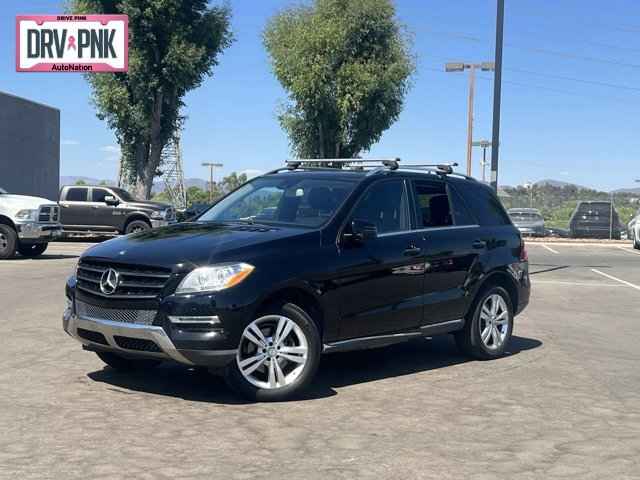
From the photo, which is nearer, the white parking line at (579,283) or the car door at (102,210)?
the white parking line at (579,283)

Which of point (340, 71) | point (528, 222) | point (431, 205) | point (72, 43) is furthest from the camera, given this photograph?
point (340, 71)

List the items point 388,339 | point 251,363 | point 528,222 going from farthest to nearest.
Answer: point 528,222, point 388,339, point 251,363

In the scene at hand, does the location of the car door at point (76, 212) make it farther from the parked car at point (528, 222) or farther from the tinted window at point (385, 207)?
the tinted window at point (385, 207)

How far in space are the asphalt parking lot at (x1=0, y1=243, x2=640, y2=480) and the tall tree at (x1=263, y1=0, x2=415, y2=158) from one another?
3455 centimetres

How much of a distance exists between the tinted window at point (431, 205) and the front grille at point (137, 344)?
2782 mm

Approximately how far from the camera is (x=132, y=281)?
603cm

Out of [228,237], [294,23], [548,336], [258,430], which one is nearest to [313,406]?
[258,430]

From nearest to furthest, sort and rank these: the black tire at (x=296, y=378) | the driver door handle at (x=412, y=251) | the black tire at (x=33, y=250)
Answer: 1. the black tire at (x=296, y=378)
2. the driver door handle at (x=412, y=251)
3. the black tire at (x=33, y=250)

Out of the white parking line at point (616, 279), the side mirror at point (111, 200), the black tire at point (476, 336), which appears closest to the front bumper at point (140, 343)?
the black tire at point (476, 336)

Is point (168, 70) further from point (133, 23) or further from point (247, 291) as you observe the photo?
point (247, 291)

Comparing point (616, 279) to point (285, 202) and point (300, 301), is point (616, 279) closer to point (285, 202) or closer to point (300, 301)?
point (285, 202)

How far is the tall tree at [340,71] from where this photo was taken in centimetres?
4278

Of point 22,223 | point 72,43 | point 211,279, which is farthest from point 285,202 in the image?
point 72,43

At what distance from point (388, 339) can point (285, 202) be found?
58.2 inches
